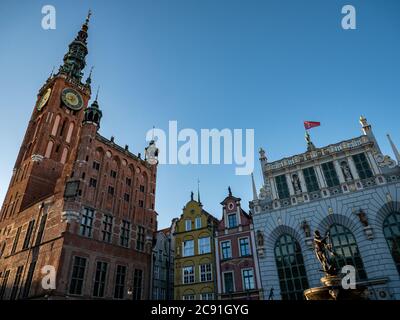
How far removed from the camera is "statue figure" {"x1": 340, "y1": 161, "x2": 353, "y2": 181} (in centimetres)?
2867

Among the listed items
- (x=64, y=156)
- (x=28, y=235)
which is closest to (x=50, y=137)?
(x=64, y=156)

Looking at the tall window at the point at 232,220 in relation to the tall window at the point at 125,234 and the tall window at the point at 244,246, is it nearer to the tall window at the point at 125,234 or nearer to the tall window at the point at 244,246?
the tall window at the point at 244,246

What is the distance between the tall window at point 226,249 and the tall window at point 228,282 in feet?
5.65

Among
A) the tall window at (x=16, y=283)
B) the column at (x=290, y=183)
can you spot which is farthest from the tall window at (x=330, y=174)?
the tall window at (x=16, y=283)

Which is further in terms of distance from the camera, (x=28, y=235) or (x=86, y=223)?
(x=28, y=235)

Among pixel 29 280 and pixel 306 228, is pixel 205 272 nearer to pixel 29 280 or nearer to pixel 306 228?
pixel 306 228

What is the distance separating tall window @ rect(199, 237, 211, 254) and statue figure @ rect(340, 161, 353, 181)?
16.5 metres

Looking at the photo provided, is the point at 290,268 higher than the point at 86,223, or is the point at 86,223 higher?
the point at 86,223

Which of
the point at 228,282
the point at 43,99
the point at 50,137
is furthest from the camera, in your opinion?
the point at 43,99

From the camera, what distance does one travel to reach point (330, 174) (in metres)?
29.9

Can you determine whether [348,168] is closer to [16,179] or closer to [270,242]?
[270,242]

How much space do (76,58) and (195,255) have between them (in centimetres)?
5268

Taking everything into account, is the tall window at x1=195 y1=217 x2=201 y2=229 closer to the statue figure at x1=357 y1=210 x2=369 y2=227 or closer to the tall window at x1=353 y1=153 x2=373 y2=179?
the statue figure at x1=357 y1=210 x2=369 y2=227
